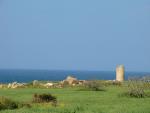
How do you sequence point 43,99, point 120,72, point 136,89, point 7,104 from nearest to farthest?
point 7,104, point 43,99, point 136,89, point 120,72

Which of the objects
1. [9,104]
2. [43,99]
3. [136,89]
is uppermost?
[136,89]

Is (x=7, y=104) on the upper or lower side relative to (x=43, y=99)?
lower

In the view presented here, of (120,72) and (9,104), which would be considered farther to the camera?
(120,72)


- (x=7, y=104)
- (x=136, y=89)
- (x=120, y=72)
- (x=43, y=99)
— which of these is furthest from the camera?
(x=120, y=72)

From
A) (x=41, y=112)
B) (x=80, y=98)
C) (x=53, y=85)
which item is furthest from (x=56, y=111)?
(x=53, y=85)

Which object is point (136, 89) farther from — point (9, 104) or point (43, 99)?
point (9, 104)

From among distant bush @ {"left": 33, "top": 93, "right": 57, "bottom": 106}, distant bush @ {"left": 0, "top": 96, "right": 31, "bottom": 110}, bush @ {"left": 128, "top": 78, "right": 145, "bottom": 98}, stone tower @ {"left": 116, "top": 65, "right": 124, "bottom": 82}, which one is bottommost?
distant bush @ {"left": 0, "top": 96, "right": 31, "bottom": 110}

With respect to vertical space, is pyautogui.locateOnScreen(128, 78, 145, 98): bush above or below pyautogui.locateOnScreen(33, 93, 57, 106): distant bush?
above

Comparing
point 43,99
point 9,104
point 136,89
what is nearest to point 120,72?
point 136,89

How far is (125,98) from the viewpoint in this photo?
33.5 meters

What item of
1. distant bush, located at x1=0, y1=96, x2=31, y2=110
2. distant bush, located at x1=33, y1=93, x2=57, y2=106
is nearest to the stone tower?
distant bush, located at x1=33, y1=93, x2=57, y2=106

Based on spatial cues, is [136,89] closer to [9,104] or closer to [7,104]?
[9,104]

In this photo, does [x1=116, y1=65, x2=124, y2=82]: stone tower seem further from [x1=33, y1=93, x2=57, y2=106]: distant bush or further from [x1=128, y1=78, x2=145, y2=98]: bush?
[x1=33, y1=93, x2=57, y2=106]: distant bush

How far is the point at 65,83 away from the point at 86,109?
81.9 feet
